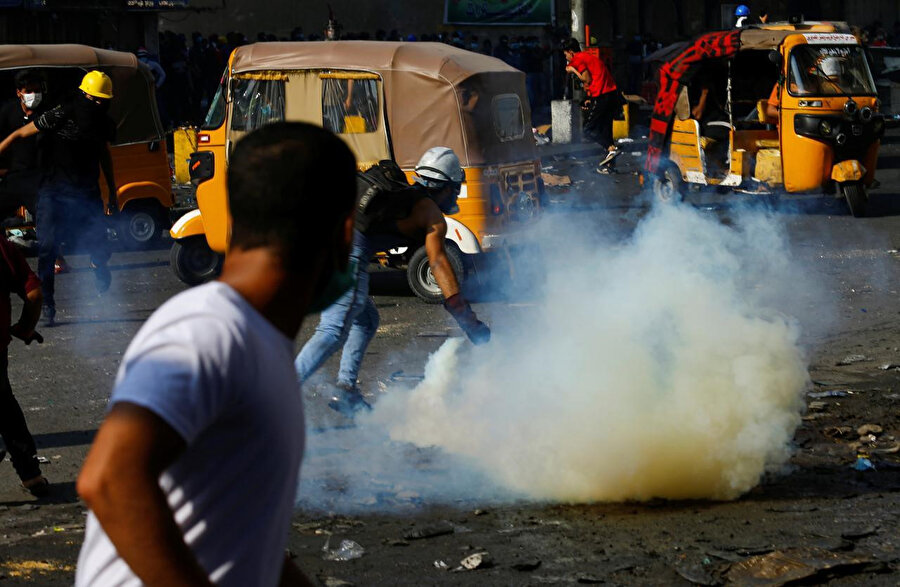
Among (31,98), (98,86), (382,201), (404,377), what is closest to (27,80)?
(31,98)

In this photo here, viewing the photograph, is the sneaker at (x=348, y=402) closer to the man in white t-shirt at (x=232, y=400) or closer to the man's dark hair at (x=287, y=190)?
the man in white t-shirt at (x=232, y=400)

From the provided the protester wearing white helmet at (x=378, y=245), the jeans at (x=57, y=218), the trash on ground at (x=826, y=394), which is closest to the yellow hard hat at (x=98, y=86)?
the jeans at (x=57, y=218)

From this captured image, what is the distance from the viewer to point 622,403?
18.7ft

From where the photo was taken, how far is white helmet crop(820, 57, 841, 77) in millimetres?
14422

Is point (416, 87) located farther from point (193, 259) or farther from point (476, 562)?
point (476, 562)

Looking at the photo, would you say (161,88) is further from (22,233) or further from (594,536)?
(594,536)

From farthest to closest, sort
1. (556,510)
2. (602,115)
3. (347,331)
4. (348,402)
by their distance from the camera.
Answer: (602,115)
(348,402)
(347,331)
(556,510)

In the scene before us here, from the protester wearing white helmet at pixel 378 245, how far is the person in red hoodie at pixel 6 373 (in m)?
1.50

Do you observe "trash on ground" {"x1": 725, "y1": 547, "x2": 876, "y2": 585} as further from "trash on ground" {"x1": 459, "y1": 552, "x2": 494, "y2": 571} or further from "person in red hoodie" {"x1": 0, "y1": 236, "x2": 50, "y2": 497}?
"person in red hoodie" {"x1": 0, "y1": 236, "x2": 50, "y2": 497}

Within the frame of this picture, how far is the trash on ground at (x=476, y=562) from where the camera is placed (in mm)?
4645

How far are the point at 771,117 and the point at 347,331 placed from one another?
10099mm

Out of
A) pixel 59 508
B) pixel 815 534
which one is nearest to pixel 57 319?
pixel 59 508

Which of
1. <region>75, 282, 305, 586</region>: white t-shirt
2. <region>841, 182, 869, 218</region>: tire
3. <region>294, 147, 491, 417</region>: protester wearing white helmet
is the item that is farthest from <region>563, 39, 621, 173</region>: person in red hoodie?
<region>75, 282, 305, 586</region>: white t-shirt

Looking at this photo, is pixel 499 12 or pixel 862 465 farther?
pixel 499 12
